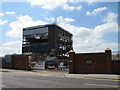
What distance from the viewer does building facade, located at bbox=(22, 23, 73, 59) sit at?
268ft

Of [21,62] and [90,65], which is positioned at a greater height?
[90,65]

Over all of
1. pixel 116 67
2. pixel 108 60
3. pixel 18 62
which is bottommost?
pixel 18 62

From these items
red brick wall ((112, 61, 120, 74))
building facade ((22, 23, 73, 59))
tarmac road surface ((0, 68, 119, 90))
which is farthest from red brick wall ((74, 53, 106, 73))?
building facade ((22, 23, 73, 59))

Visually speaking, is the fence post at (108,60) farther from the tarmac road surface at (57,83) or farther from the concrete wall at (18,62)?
the concrete wall at (18,62)

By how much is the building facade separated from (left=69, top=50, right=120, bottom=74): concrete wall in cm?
5489

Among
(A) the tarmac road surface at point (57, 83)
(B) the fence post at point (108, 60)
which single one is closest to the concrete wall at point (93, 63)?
(B) the fence post at point (108, 60)

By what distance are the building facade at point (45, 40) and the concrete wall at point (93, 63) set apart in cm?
5489

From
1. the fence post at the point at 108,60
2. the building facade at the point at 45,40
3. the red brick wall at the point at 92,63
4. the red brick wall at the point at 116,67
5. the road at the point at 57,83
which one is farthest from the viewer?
the building facade at the point at 45,40

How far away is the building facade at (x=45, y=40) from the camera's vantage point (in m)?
81.6

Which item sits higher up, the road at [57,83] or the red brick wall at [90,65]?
the red brick wall at [90,65]

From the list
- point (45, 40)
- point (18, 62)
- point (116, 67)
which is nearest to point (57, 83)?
point (116, 67)

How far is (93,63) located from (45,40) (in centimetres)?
6621

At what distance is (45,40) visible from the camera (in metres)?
85.8

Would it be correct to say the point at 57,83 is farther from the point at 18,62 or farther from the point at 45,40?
the point at 45,40
